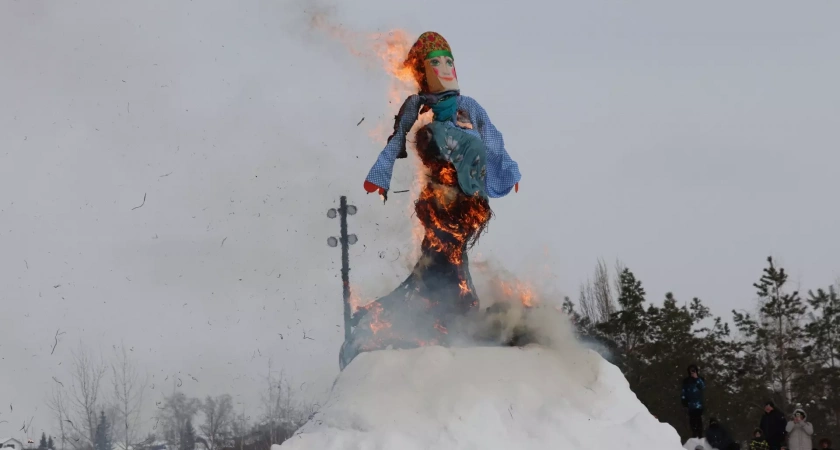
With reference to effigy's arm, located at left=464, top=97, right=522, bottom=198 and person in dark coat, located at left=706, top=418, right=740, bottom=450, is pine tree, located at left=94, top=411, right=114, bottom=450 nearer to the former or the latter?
effigy's arm, located at left=464, top=97, right=522, bottom=198

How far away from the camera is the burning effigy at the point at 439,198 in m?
13.3

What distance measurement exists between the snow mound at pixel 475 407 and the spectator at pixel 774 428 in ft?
10.6

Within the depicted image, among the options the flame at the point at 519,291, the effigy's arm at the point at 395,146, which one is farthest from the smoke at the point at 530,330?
the effigy's arm at the point at 395,146

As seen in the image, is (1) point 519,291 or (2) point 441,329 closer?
(2) point 441,329

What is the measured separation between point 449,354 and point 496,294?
181 centimetres

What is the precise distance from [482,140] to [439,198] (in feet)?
3.15

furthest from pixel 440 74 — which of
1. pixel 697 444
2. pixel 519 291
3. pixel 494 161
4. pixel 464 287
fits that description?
pixel 697 444

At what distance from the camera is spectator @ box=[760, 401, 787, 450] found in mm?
15070

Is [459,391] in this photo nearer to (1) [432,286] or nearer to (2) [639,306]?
(1) [432,286]

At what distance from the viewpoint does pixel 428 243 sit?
13.6 m

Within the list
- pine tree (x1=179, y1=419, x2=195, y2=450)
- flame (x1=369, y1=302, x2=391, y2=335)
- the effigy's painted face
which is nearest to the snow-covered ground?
flame (x1=369, y1=302, x2=391, y2=335)

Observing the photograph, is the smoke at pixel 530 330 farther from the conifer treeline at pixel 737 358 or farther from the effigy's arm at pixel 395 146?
the conifer treeline at pixel 737 358

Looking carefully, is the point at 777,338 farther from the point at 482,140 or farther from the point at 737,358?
the point at 482,140

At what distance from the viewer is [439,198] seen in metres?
13.4
